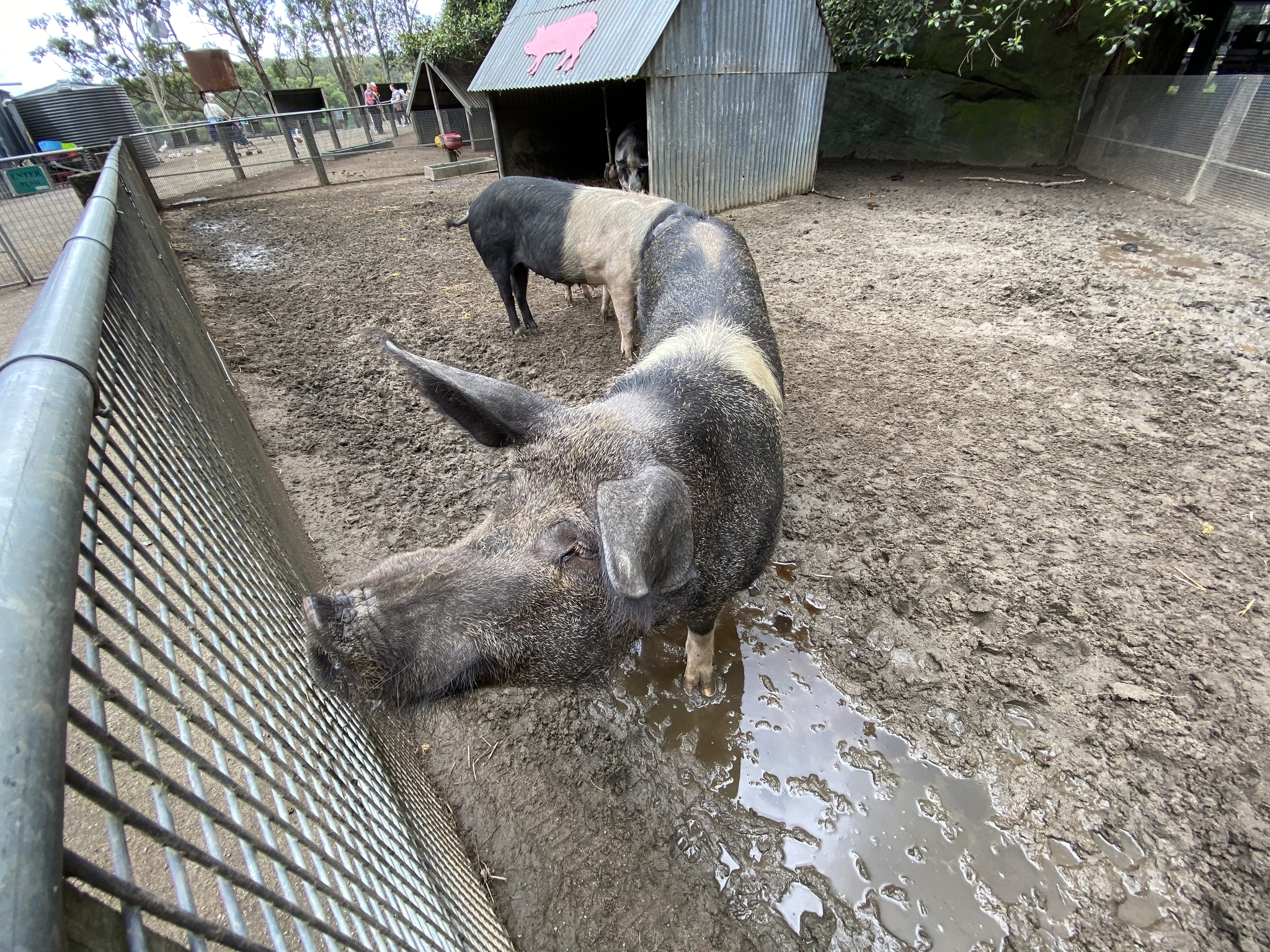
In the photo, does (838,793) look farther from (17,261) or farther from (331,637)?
(17,261)

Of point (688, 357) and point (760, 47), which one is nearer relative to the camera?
point (688, 357)

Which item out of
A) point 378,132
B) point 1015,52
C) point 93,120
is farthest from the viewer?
point 378,132

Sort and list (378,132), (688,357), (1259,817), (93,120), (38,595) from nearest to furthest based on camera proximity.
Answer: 1. (38,595)
2. (1259,817)
3. (688,357)
4. (93,120)
5. (378,132)

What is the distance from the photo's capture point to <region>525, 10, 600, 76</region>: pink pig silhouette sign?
7969 millimetres

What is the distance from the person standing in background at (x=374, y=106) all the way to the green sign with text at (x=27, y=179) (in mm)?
11717

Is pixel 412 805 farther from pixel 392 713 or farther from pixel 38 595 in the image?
pixel 38 595

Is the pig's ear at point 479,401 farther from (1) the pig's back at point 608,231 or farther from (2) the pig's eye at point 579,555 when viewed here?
(1) the pig's back at point 608,231

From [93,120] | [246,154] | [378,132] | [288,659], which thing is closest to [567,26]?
[288,659]

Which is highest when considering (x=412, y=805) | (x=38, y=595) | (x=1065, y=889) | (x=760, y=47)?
(x=760, y=47)

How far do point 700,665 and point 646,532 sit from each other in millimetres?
1387

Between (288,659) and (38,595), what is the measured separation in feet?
3.36

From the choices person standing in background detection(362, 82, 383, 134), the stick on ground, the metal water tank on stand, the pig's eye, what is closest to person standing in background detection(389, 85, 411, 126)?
person standing in background detection(362, 82, 383, 134)

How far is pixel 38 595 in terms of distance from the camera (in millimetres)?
558

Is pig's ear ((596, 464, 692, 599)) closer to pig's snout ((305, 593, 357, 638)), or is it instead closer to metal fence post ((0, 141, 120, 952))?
pig's snout ((305, 593, 357, 638))
